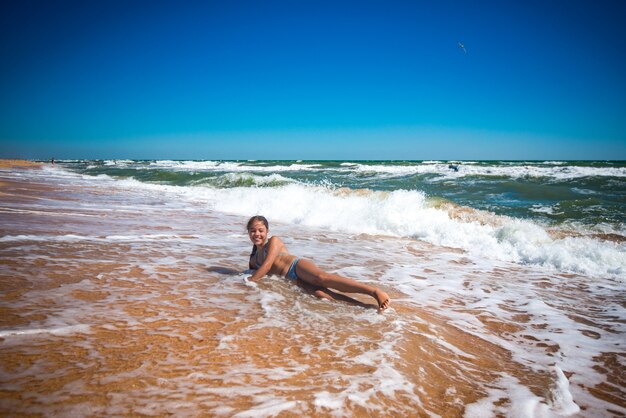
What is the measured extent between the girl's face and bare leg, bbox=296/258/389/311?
0.57 metres

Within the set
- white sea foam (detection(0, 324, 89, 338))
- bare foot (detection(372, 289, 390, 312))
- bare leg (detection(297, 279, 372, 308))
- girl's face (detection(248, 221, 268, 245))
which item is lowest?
bare leg (detection(297, 279, 372, 308))

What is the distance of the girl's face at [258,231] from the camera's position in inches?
169

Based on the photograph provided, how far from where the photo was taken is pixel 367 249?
6859mm

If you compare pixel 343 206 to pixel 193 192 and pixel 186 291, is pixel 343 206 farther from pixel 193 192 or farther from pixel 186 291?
pixel 193 192

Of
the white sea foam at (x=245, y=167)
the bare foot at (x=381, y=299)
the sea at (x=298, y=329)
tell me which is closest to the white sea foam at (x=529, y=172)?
the white sea foam at (x=245, y=167)

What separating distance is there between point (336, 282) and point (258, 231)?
1.16 metres

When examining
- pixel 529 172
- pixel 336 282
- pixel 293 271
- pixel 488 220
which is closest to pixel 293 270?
pixel 293 271

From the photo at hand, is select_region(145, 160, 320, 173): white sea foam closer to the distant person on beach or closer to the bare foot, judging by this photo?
the distant person on beach

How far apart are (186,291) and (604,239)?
8.30m

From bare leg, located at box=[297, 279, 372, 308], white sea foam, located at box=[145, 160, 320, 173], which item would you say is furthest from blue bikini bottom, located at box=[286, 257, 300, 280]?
white sea foam, located at box=[145, 160, 320, 173]

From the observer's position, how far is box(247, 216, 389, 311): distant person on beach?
367 centimetres

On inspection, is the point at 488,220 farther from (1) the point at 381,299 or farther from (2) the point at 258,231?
(2) the point at 258,231

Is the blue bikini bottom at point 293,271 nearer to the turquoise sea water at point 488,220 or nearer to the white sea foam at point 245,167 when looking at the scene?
the turquoise sea water at point 488,220

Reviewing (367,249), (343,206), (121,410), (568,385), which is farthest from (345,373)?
(343,206)
